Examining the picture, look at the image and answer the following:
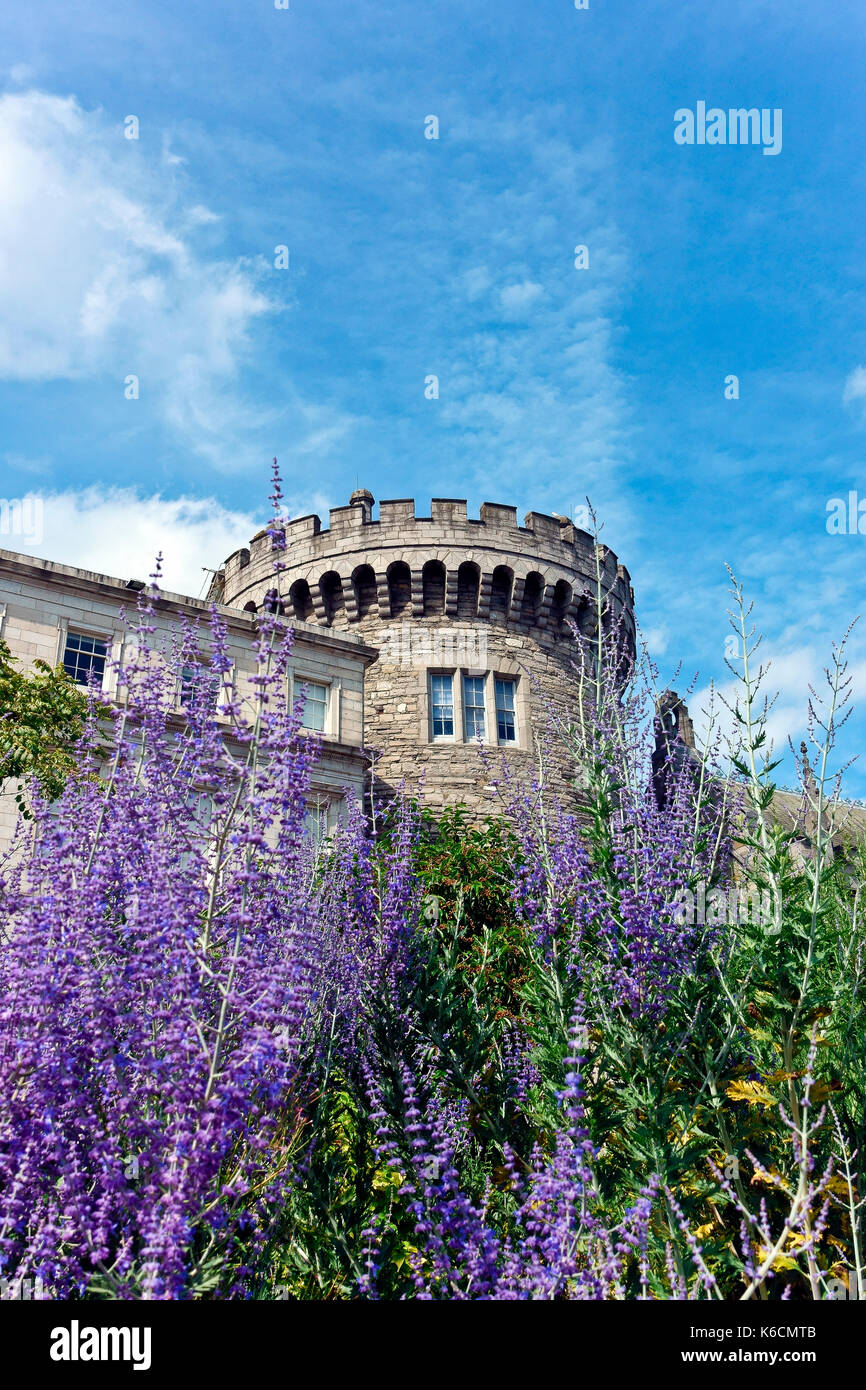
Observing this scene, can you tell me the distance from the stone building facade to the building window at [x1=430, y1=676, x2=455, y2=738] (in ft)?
7.07

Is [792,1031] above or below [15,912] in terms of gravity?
below

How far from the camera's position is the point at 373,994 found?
7059mm

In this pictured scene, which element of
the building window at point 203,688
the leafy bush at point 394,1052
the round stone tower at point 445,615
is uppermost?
the round stone tower at point 445,615

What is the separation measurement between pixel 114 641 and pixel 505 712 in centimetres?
882

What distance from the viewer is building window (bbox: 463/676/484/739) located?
65.0 ft

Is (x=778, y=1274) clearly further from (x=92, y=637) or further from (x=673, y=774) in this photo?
(x=92, y=637)

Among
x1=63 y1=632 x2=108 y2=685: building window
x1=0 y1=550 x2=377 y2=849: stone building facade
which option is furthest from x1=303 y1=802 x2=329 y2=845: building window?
x1=63 y1=632 x2=108 y2=685: building window

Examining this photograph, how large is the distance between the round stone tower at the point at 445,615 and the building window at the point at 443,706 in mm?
26

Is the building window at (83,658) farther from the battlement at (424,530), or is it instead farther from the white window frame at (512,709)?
the white window frame at (512,709)

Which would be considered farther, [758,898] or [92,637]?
[92,637]

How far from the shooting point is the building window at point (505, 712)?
19875 mm

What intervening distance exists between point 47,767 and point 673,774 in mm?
5702

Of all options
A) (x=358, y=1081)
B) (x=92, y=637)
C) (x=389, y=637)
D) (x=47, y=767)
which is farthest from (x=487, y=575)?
(x=358, y=1081)

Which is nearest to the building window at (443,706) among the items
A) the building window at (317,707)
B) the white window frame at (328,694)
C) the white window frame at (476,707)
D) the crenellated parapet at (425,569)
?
the white window frame at (476,707)
